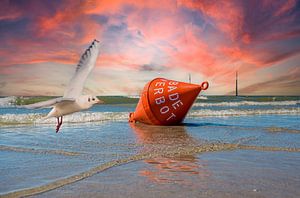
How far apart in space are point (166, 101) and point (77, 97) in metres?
11.8

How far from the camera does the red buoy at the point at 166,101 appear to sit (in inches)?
511

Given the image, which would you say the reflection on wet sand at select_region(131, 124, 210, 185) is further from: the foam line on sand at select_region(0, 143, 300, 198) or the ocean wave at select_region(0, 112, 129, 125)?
the ocean wave at select_region(0, 112, 129, 125)

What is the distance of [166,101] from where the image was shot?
13.3m

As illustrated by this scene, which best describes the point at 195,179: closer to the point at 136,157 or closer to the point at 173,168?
the point at 173,168

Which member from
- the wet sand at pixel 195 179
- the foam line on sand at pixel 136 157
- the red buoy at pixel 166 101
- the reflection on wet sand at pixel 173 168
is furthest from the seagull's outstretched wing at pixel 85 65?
the red buoy at pixel 166 101

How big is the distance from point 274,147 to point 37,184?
5567mm

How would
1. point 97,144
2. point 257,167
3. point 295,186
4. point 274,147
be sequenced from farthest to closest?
point 97,144 → point 274,147 → point 257,167 → point 295,186

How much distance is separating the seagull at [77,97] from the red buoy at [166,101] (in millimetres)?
11187

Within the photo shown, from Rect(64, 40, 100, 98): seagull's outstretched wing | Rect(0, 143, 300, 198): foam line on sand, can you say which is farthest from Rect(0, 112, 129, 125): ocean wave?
Rect(64, 40, 100, 98): seagull's outstretched wing

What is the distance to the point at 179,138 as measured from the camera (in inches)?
393

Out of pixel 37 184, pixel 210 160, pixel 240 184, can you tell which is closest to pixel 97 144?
pixel 210 160

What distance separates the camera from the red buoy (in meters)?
13.0

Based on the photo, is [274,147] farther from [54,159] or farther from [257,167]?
[54,159]

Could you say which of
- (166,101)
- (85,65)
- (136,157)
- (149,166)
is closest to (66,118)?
(166,101)
